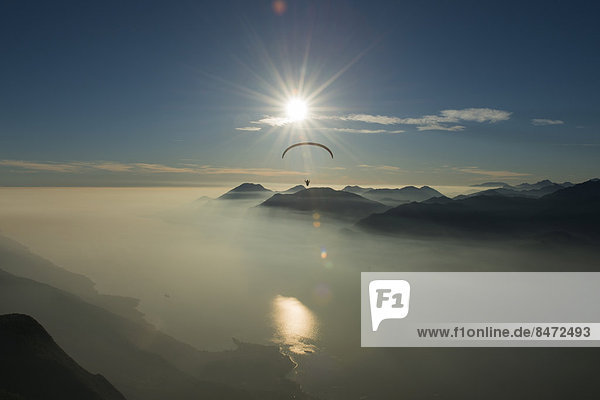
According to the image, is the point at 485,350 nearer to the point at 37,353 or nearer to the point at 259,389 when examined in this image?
the point at 259,389

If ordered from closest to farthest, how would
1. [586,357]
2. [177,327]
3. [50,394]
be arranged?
[50,394]
[586,357]
[177,327]

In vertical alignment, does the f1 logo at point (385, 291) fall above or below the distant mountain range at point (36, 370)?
above

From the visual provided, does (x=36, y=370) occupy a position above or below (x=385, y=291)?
below

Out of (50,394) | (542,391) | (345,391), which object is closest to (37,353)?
(50,394)

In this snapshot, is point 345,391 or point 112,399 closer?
point 112,399

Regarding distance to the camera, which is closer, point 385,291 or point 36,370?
point 36,370

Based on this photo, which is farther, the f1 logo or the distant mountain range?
the f1 logo

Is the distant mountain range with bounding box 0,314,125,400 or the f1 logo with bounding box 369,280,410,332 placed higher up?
the f1 logo with bounding box 369,280,410,332

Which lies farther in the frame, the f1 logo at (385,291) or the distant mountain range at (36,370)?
the f1 logo at (385,291)
